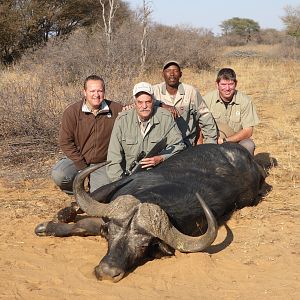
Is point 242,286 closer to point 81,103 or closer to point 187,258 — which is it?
point 187,258

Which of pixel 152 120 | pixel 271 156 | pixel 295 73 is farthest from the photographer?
pixel 295 73

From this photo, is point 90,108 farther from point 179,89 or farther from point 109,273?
point 109,273

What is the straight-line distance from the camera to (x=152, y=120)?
17.6 feet

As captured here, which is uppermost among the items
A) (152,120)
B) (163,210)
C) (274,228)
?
(152,120)

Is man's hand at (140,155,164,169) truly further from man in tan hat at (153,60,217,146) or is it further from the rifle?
man in tan hat at (153,60,217,146)

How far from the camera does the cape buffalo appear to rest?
3916 mm

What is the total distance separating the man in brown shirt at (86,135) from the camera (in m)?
Answer: 5.69

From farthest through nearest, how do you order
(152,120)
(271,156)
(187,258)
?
(271,156)
(152,120)
(187,258)

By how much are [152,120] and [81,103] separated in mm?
936

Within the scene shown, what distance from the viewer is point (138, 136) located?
5359 millimetres

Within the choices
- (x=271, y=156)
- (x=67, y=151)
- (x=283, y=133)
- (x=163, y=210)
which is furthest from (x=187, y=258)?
(x=283, y=133)

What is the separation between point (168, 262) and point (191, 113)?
9.19 ft

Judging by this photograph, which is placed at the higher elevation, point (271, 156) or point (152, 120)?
point (152, 120)

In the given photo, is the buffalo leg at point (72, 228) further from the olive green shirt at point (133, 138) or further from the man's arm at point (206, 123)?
the man's arm at point (206, 123)
